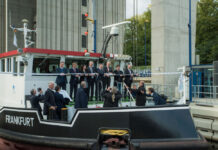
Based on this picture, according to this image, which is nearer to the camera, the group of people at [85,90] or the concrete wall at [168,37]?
the group of people at [85,90]

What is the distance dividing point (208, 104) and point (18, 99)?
24.3 ft

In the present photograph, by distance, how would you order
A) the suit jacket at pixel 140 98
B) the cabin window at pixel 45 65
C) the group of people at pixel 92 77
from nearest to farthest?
the suit jacket at pixel 140 98 < the cabin window at pixel 45 65 < the group of people at pixel 92 77

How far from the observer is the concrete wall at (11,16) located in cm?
2339

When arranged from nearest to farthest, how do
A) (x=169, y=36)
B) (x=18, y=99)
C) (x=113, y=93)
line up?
(x=113, y=93) → (x=18, y=99) → (x=169, y=36)

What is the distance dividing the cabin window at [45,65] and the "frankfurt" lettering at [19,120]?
165 centimetres

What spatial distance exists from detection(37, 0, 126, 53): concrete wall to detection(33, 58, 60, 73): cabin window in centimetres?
1343

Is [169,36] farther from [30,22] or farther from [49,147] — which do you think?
[30,22]

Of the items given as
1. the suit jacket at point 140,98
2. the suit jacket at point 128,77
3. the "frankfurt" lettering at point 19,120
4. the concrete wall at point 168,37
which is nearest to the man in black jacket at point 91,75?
the suit jacket at point 128,77

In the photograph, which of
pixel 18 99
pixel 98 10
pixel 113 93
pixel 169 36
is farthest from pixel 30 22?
pixel 113 93

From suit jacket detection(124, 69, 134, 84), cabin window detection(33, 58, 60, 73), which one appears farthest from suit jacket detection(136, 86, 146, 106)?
cabin window detection(33, 58, 60, 73)

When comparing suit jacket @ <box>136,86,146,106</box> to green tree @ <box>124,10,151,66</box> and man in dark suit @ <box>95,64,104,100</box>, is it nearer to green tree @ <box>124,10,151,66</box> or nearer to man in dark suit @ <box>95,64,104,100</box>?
man in dark suit @ <box>95,64,104,100</box>

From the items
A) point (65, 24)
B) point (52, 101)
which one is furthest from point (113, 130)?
point (65, 24)

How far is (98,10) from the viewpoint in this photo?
981 inches

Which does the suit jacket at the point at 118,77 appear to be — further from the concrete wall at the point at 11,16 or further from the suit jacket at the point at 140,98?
the concrete wall at the point at 11,16
